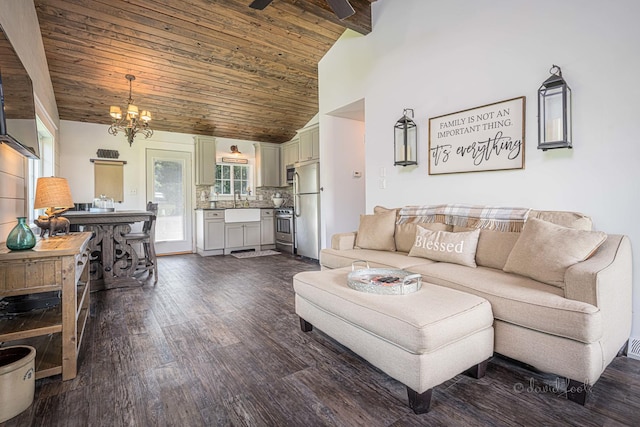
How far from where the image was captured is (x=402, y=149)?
11.3 ft

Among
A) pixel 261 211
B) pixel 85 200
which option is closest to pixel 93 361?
pixel 85 200

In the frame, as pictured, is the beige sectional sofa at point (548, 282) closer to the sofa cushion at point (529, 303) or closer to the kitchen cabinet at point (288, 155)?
the sofa cushion at point (529, 303)

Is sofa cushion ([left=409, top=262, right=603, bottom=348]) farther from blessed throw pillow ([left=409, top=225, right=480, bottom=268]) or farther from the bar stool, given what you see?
the bar stool

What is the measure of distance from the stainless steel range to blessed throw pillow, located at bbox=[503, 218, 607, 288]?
4.36 meters

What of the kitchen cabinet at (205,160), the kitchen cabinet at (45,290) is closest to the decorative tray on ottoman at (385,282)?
the kitchen cabinet at (45,290)

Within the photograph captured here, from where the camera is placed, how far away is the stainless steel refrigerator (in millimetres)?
5344

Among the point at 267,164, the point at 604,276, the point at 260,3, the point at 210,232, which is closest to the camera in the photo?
the point at 604,276

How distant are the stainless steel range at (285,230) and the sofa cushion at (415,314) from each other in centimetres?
411

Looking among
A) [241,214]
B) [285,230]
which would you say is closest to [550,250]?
[285,230]

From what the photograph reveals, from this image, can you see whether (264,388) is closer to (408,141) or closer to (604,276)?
(604,276)

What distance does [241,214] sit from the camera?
6266 mm

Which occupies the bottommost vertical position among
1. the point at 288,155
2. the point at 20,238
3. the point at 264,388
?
the point at 264,388

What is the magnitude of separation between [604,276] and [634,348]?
2.95ft

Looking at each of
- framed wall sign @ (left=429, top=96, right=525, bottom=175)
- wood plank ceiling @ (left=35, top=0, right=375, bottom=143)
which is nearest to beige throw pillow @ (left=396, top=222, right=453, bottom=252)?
framed wall sign @ (left=429, top=96, right=525, bottom=175)
